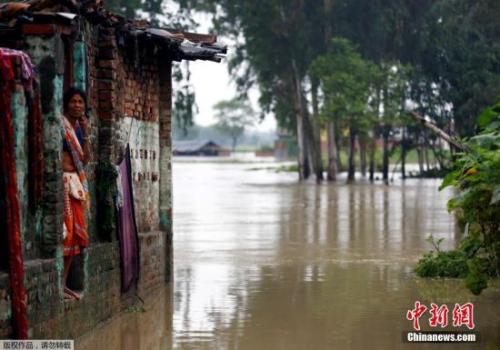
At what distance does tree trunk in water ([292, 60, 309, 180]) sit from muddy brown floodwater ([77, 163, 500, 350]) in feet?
81.8

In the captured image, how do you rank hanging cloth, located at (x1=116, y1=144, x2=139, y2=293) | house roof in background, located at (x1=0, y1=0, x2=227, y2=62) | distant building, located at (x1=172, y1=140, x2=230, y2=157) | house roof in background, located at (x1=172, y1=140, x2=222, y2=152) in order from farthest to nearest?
house roof in background, located at (x1=172, y1=140, x2=222, y2=152) → distant building, located at (x1=172, y1=140, x2=230, y2=157) → hanging cloth, located at (x1=116, y1=144, x2=139, y2=293) → house roof in background, located at (x1=0, y1=0, x2=227, y2=62)

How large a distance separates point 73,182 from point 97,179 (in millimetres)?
1330

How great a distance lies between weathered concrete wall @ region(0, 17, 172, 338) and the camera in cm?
1027

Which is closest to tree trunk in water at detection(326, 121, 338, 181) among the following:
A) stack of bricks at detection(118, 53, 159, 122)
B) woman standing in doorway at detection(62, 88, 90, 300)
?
stack of bricks at detection(118, 53, 159, 122)

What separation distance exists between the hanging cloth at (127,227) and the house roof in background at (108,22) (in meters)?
1.38

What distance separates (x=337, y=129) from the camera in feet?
193

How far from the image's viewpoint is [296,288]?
50.4 feet

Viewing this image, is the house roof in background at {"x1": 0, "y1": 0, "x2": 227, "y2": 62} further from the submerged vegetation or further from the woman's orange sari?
the submerged vegetation

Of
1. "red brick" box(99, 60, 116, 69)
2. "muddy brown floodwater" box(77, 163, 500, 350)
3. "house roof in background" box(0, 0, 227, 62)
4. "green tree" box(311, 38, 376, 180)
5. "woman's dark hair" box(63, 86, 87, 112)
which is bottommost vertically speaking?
"muddy brown floodwater" box(77, 163, 500, 350)

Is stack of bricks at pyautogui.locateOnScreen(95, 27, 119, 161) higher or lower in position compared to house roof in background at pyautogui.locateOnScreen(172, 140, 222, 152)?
higher

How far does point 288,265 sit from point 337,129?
41.1 meters

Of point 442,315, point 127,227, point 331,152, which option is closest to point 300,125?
point 331,152

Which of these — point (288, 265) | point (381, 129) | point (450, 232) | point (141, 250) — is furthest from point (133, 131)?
point (381, 129)

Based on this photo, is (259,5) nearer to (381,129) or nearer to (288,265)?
(381,129)
